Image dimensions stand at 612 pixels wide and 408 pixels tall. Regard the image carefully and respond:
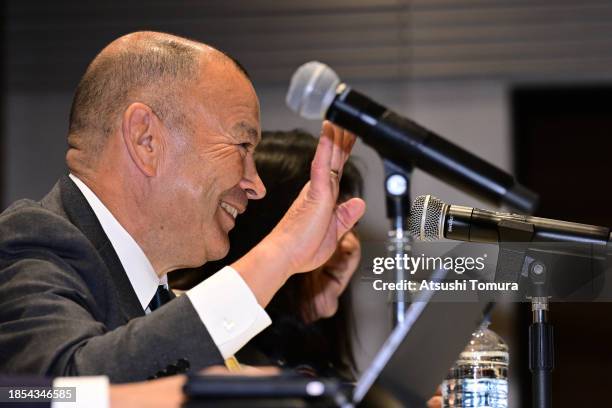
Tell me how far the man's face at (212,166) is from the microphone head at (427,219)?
39cm

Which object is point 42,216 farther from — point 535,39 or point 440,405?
point 535,39

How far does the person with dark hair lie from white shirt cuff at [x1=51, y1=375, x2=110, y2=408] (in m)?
1.27

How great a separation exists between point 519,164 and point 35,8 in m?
2.38

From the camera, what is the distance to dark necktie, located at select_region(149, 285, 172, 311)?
2094mm

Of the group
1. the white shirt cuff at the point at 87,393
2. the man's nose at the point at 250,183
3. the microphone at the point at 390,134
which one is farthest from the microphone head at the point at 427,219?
the white shirt cuff at the point at 87,393

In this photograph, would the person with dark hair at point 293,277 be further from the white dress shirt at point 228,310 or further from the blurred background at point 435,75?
the blurred background at point 435,75

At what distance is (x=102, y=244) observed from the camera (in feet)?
6.23

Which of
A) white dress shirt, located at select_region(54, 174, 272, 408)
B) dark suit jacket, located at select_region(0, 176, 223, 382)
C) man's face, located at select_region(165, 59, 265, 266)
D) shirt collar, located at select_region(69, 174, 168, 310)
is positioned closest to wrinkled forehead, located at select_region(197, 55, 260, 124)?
man's face, located at select_region(165, 59, 265, 266)

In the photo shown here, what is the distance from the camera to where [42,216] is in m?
1.77

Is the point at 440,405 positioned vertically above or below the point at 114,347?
below

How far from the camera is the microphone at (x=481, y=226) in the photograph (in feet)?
5.67

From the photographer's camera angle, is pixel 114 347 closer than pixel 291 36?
Yes

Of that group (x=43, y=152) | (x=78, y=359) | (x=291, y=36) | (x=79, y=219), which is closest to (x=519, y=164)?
(x=291, y=36)

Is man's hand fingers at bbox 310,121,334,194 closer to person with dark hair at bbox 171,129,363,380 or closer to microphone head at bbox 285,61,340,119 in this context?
microphone head at bbox 285,61,340,119
